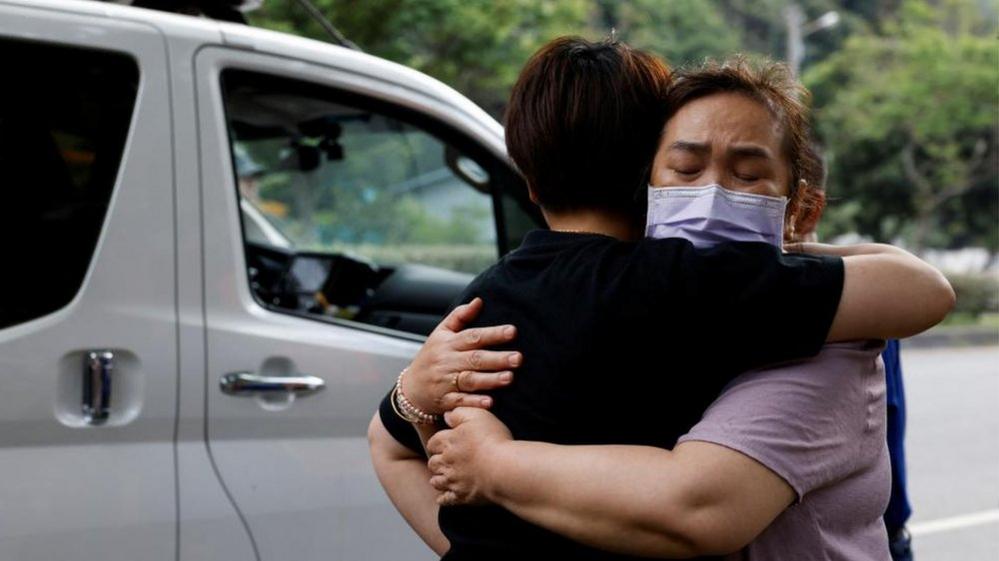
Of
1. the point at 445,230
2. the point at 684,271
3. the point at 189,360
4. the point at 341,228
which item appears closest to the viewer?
the point at 684,271

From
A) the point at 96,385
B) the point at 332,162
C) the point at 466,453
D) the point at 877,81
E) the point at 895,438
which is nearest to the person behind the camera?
the point at 466,453

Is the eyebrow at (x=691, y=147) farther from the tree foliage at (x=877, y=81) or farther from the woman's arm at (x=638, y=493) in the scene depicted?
the tree foliage at (x=877, y=81)

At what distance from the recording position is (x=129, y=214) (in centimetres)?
234

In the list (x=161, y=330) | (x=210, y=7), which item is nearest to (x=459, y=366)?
(x=161, y=330)

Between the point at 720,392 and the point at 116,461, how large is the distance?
4.46 ft

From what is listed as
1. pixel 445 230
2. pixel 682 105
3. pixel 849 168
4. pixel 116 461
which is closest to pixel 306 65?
pixel 116 461

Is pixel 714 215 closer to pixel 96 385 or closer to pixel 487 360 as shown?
pixel 487 360

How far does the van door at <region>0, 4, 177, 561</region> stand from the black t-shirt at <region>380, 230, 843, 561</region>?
1076 millimetres

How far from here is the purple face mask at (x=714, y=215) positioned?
136 centimetres

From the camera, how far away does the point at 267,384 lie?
2.47 m

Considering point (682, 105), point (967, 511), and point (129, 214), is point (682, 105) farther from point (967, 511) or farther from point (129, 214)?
point (967, 511)

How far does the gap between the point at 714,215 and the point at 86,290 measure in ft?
4.53

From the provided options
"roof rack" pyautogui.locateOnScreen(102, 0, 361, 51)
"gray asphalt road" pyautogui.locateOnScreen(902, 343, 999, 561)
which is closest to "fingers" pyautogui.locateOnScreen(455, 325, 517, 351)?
"roof rack" pyautogui.locateOnScreen(102, 0, 361, 51)

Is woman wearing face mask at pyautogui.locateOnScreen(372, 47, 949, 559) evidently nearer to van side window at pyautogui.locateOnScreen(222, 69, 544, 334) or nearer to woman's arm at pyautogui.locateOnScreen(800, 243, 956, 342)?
woman's arm at pyautogui.locateOnScreen(800, 243, 956, 342)
